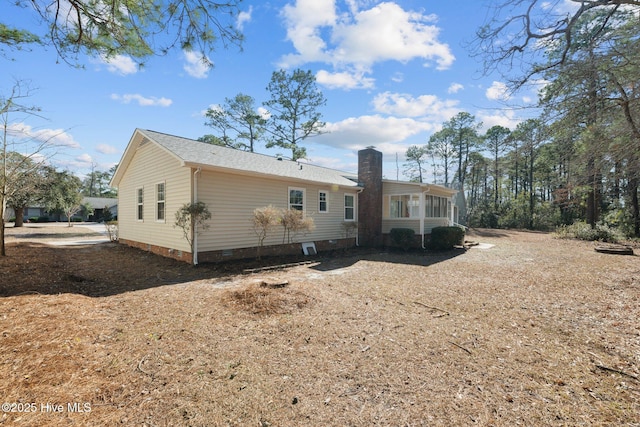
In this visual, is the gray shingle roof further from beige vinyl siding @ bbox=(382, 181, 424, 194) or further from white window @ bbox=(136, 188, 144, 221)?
beige vinyl siding @ bbox=(382, 181, 424, 194)

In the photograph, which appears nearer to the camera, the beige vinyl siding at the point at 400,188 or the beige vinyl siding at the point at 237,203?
the beige vinyl siding at the point at 237,203

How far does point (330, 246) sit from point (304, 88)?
19.4 m

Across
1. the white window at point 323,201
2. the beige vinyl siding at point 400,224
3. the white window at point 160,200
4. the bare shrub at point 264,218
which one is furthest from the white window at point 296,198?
the beige vinyl siding at point 400,224

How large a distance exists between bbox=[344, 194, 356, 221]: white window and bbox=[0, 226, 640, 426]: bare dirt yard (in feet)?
25.5

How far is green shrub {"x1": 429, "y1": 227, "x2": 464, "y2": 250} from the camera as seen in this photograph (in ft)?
44.0

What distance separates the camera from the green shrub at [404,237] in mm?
13633

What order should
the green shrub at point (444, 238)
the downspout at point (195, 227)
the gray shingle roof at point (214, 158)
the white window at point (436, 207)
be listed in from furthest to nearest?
the white window at point (436, 207) < the green shrub at point (444, 238) < the gray shingle roof at point (214, 158) < the downspout at point (195, 227)

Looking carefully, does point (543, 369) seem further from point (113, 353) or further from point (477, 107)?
point (113, 353)

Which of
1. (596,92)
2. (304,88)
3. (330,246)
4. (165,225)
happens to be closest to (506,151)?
(596,92)

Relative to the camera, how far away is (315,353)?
11.6 ft

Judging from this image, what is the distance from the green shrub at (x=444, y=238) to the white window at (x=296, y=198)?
21.9ft

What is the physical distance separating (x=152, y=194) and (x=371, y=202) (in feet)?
32.9

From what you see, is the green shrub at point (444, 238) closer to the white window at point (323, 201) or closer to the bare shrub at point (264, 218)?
the white window at point (323, 201)

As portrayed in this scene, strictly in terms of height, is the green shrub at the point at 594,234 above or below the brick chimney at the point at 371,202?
below
